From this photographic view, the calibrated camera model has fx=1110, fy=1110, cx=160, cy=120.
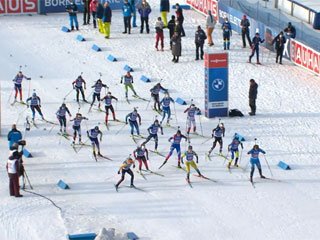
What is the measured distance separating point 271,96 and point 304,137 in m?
4.38

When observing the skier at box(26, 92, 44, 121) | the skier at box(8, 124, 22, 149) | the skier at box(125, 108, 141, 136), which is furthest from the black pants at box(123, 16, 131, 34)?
the skier at box(8, 124, 22, 149)

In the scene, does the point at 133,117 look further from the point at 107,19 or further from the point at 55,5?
the point at 55,5

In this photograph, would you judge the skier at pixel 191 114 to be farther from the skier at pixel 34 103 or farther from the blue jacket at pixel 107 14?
the blue jacket at pixel 107 14

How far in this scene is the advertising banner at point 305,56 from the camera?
41.5m

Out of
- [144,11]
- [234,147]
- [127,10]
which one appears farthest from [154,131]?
[144,11]

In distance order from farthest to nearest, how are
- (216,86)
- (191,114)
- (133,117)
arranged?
(216,86), (191,114), (133,117)

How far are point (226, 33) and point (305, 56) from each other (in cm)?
361

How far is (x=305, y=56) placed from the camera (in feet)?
138

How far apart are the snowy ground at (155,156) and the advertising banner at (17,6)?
1064mm

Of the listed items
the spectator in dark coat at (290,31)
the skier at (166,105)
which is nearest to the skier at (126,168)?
the skier at (166,105)

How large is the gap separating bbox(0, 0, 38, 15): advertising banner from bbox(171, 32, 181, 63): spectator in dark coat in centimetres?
859

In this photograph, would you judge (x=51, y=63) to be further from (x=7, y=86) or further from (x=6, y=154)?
(x=6, y=154)

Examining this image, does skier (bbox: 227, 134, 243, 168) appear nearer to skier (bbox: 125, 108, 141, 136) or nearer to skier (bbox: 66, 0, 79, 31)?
skier (bbox: 125, 108, 141, 136)

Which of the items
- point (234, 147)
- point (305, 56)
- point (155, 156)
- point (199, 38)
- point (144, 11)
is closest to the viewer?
point (234, 147)
